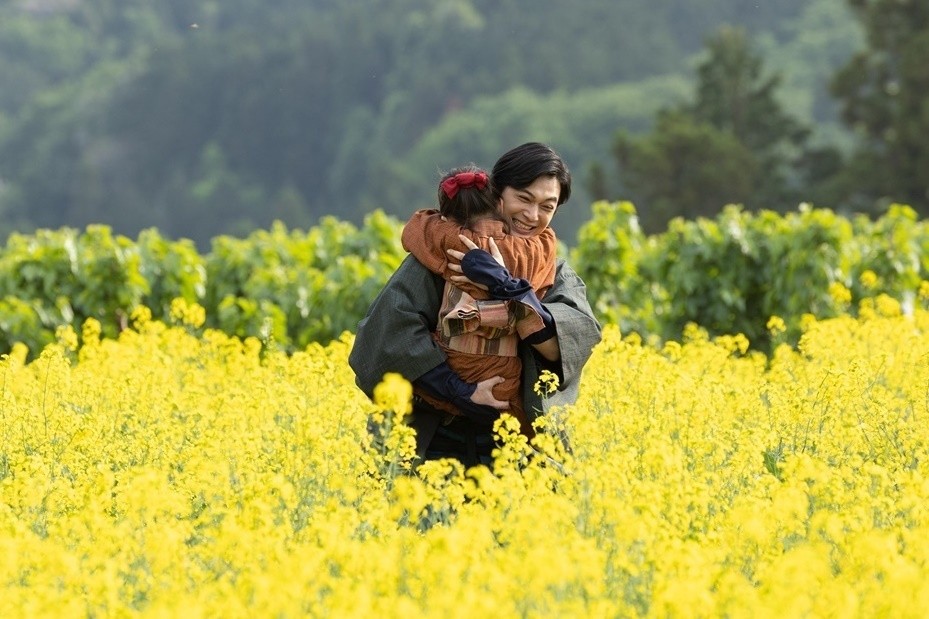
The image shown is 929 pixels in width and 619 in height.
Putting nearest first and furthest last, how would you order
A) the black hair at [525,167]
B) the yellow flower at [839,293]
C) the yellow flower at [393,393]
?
the yellow flower at [393,393] → the black hair at [525,167] → the yellow flower at [839,293]

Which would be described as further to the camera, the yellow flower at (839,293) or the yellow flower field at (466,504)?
the yellow flower at (839,293)

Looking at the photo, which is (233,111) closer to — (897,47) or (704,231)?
(897,47)

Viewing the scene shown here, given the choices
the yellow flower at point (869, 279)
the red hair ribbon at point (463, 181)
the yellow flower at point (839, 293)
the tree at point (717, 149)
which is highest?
the tree at point (717, 149)

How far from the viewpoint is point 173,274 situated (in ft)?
34.6

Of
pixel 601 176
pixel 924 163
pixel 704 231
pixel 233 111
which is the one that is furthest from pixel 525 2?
pixel 704 231

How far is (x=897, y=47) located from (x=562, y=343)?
28.4 metres

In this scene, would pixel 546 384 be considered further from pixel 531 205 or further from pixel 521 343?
pixel 531 205

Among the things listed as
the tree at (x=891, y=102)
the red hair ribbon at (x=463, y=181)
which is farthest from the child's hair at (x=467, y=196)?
the tree at (x=891, y=102)

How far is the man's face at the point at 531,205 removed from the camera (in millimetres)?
4785

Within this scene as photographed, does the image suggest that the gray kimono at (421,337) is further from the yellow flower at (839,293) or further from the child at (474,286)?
the yellow flower at (839,293)

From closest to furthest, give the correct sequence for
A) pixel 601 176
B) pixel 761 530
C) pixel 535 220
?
pixel 761 530, pixel 535 220, pixel 601 176

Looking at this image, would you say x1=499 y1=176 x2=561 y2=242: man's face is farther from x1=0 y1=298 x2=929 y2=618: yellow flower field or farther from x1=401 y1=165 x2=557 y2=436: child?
x1=0 y1=298 x2=929 y2=618: yellow flower field

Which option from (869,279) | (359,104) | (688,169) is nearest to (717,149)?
(688,169)

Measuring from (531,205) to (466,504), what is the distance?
88cm
